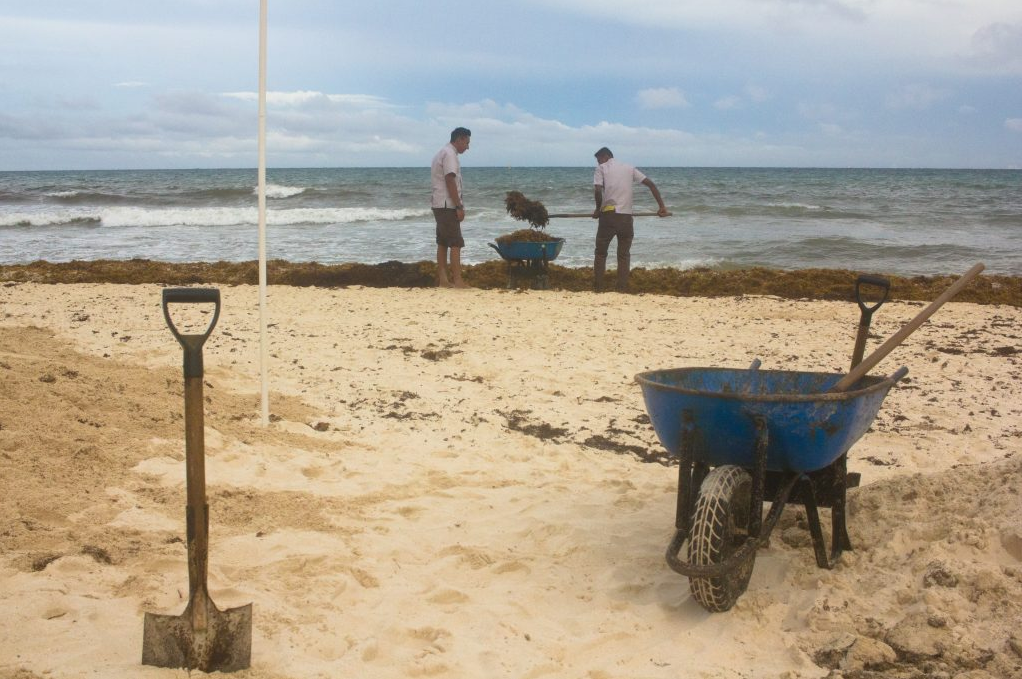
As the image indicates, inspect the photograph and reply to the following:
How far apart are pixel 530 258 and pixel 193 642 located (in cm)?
902

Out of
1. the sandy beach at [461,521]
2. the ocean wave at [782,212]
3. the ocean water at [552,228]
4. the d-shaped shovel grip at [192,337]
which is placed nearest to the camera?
the d-shaped shovel grip at [192,337]

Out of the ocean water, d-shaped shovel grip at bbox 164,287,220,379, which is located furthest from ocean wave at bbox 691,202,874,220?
d-shaped shovel grip at bbox 164,287,220,379

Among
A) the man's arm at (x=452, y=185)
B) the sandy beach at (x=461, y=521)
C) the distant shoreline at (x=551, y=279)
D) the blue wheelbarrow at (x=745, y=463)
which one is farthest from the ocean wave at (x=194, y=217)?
the blue wheelbarrow at (x=745, y=463)

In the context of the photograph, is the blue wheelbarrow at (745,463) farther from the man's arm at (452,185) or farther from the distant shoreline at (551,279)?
the distant shoreline at (551,279)

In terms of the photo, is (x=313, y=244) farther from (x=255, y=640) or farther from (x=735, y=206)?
(x=255, y=640)

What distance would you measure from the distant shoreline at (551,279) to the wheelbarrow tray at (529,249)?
643mm

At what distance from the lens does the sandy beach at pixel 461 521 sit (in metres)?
2.90

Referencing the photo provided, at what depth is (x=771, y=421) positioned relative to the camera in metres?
3.14

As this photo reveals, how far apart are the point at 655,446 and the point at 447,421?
137 cm

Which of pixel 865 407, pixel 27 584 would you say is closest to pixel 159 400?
pixel 27 584

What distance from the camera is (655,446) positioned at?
536cm

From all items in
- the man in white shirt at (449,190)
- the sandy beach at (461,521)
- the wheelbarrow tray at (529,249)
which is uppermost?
the man in white shirt at (449,190)

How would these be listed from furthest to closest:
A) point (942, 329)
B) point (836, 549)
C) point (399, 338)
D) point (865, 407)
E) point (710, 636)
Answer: point (942, 329) < point (399, 338) < point (836, 549) < point (865, 407) < point (710, 636)

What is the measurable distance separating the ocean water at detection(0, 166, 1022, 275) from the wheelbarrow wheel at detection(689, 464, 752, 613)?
1215cm
